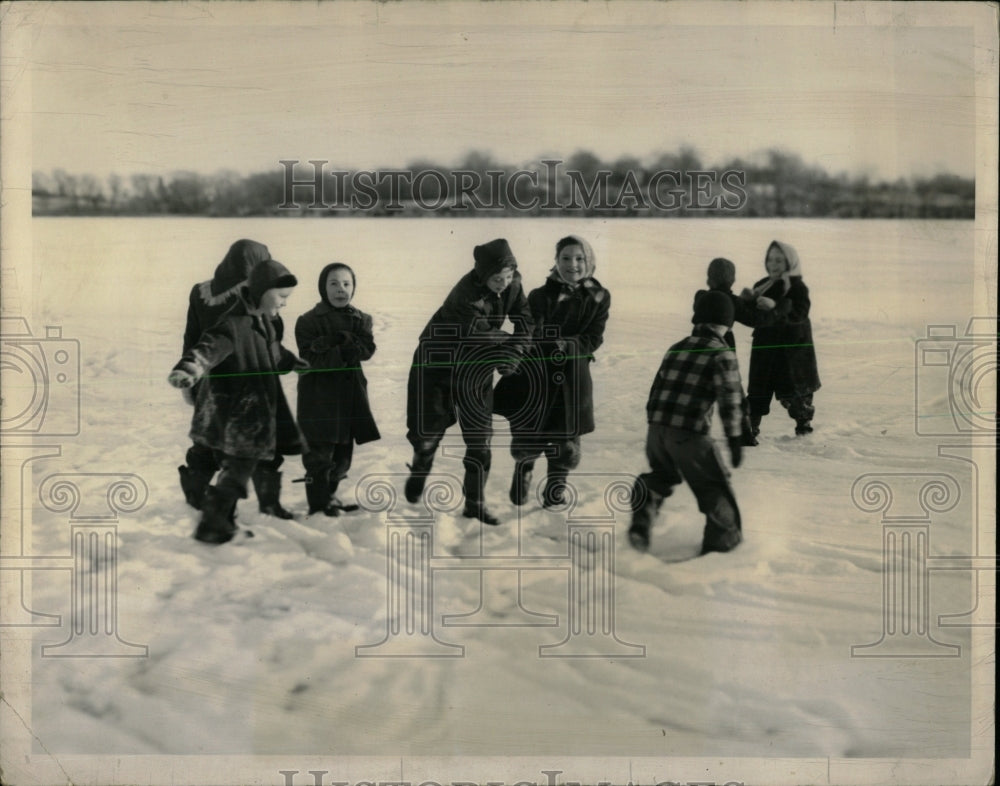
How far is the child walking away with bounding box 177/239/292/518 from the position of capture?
106 inches

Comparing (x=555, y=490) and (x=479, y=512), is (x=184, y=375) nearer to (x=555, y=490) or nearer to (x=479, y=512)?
(x=479, y=512)

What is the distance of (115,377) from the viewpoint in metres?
2.71

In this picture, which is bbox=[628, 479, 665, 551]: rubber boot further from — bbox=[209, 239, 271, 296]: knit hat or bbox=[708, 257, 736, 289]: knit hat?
bbox=[209, 239, 271, 296]: knit hat

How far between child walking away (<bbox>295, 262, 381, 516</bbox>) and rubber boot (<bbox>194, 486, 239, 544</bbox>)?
0.22m

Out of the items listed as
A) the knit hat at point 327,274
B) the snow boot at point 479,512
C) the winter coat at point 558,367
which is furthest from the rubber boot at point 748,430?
the knit hat at point 327,274

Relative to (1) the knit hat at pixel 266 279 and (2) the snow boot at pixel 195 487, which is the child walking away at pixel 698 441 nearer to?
(1) the knit hat at pixel 266 279

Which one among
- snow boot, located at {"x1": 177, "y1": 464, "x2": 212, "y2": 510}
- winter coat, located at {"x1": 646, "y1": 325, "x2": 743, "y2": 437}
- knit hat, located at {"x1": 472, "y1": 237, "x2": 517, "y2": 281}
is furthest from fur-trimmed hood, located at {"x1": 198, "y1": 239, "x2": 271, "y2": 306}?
winter coat, located at {"x1": 646, "y1": 325, "x2": 743, "y2": 437}

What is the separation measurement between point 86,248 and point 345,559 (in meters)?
1.13

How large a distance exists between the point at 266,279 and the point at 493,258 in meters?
0.63

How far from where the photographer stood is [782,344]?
2.71 m

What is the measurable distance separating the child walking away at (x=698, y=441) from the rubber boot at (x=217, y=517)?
111 cm

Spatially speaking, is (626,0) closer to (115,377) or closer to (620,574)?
(620,574)

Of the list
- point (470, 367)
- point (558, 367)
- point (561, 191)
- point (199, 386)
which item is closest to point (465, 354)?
point (470, 367)

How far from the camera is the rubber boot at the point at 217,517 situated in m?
2.68
